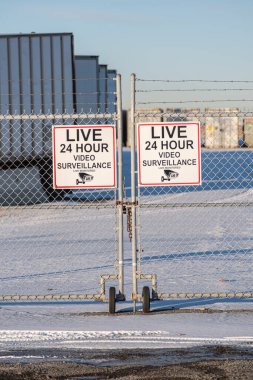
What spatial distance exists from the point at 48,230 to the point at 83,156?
361 inches

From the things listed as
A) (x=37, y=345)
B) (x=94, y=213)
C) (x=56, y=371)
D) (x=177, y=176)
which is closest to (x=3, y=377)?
(x=56, y=371)

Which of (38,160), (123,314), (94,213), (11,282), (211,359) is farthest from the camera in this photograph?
(38,160)

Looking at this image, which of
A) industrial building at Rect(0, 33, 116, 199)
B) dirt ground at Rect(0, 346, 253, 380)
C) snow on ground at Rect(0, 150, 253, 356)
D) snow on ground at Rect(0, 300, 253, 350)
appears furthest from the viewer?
industrial building at Rect(0, 33, 116, 199)

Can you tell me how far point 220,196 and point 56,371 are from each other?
19978mm

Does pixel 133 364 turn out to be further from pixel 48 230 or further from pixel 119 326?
pixel 48 230

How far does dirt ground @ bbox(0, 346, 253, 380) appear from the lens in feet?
22.6

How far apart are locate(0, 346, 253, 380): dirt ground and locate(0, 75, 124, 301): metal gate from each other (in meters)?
1.96

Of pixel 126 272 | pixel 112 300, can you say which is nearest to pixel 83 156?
pixel 112 300

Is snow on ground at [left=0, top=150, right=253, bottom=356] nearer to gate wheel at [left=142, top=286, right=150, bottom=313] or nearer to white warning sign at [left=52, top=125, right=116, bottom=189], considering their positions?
gate wheel at [left=142, top=286, right=150, bottom=313]

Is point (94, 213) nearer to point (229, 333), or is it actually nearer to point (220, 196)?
point (220, 196)

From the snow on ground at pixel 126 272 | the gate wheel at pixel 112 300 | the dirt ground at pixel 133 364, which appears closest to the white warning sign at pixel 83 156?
the snow on ground at pixel 126 272

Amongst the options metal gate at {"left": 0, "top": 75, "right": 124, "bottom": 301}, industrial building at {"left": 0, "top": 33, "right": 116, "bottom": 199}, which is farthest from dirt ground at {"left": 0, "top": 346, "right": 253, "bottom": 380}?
industrial building at {"left": 0, "top": 33, "right": 116, "bottom": 199}

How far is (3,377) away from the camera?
Result: 22.5 feet

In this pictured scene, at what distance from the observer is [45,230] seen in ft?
61.3
